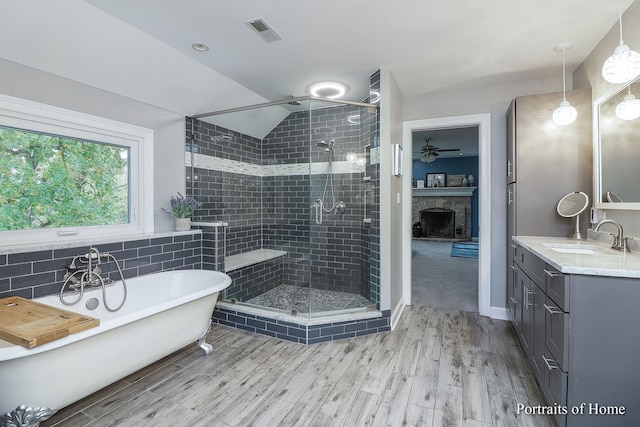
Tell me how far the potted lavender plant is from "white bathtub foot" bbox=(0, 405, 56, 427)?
5.74 ft

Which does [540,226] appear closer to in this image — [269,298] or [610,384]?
[610,384]

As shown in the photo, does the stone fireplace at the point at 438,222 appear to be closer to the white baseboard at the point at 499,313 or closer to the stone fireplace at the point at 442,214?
the stone fireplace at the point at 442,214

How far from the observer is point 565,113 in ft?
7.89

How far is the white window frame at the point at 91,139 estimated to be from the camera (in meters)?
1.99

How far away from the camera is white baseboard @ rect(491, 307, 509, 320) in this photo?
3186 millimetres

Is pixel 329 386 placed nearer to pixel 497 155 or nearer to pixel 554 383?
pixel 554 383

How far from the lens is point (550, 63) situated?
8.86 feet

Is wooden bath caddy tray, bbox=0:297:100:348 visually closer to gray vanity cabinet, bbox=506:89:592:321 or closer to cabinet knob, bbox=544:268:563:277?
cabinet knob, bbox=544:268:563:277

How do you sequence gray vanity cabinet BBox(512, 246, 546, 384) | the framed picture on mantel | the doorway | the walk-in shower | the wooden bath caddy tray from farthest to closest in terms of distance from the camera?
the framed picture on mantel → the doorway → the walk-in shower → gray vanity cabinet BBox(512, 246, 546, 384) → the wooden bath caddy tray

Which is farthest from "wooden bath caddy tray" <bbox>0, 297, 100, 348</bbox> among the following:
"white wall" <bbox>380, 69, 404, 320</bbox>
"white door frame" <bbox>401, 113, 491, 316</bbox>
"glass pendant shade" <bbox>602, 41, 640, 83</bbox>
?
"white door frame" <bbox>401, 113, 491, 316</bbox>

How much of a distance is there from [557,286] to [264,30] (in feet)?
8.22

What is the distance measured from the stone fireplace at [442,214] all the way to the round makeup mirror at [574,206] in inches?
256

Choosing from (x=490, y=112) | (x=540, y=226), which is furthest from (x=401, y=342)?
(x=490, y=112)

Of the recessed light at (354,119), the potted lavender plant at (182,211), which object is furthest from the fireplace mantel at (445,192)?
the potted lavender plant at (182,211)
